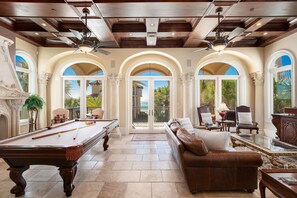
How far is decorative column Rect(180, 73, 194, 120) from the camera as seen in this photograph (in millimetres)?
7684

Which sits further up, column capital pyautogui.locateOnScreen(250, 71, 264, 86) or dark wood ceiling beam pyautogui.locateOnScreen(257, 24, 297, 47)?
dark wood ceiling beam pyautogui.locateOnScreen(257, 24, 297, 47)

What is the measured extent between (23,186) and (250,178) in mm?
3685

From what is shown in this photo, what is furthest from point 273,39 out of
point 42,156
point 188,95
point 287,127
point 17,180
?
point 17,180

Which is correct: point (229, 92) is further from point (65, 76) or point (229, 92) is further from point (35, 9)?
point (35, 9)

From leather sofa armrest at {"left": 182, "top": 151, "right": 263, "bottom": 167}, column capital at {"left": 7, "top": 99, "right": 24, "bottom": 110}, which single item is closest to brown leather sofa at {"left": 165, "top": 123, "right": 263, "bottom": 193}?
leather sofa armrest at {"left": 182, "top": 151, "right": 263, "bottom": 167}

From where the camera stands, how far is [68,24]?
5.79 metres

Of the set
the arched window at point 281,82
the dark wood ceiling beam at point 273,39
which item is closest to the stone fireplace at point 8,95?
the dark wood ceiling beam at point 273,39

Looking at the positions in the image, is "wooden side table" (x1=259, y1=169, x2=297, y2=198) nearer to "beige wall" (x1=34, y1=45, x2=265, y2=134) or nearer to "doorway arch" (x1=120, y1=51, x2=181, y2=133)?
"beige wall" (x1=34, y1=45, x2=265, y2=134)

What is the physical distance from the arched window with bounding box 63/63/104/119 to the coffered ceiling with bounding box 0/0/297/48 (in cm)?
158

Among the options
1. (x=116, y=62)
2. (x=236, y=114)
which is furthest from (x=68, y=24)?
(x=236, y=114)

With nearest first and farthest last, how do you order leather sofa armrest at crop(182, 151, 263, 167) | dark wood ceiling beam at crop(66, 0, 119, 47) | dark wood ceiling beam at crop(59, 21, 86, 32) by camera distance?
leather sofa armrest at crop(182, 151, 263, 167)
dark wood ceiling beam at crop(66, 0, 119, 47)
dark wood ceiling beam at crop(59, 21, 86, 32)

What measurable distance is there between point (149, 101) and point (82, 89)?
10.2ft

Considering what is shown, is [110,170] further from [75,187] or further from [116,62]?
[116,62]

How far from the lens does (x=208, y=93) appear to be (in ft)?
27.7
